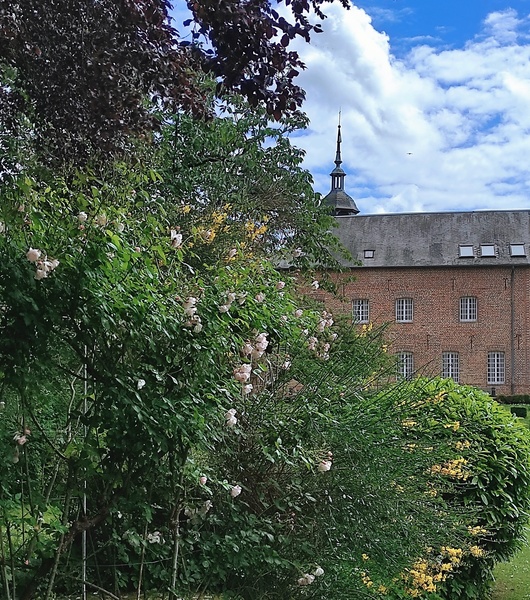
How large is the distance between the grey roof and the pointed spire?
35.9 feet

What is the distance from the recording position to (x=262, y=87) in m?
3.47

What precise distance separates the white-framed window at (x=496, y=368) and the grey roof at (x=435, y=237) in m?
4.17

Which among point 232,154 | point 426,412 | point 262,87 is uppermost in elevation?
point 232,154

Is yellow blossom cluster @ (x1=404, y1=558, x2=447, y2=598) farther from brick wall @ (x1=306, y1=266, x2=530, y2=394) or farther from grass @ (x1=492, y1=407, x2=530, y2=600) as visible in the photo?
brick wall @ (x1=306, y1=266, x2=530, y2=394)

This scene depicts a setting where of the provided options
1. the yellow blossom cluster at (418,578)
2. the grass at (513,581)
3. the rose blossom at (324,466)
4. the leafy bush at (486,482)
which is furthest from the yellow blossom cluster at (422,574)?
the grass at (513,581)

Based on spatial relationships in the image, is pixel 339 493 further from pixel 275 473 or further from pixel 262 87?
pixel 262 87

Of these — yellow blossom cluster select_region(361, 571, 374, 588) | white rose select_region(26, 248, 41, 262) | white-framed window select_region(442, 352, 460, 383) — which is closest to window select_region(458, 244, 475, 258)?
white-framed window select_region(442, 352, 460, 383)

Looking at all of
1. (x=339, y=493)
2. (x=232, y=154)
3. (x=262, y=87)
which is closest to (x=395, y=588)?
(x=339, y=493)

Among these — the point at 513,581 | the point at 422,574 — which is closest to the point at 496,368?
the point at 513,581

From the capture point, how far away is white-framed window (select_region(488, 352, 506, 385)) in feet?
111

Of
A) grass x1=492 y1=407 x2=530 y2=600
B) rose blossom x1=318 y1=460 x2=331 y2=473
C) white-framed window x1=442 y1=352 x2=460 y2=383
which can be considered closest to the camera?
rose blossom x1=318 y1=460 x2=331 y2=473

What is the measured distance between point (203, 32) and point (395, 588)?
318cm

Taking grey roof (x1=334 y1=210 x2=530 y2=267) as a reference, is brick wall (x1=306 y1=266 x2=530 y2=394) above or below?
below

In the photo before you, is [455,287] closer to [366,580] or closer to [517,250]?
[517,250]
